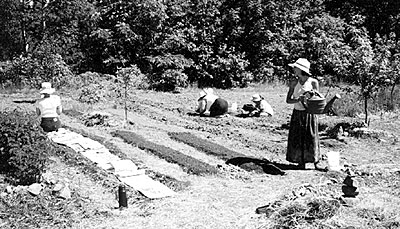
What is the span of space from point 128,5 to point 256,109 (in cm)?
821

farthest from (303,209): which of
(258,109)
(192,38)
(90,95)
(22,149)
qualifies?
(192,38)

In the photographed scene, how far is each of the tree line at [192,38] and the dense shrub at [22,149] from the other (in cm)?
1022

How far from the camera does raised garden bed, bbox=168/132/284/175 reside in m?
7.83

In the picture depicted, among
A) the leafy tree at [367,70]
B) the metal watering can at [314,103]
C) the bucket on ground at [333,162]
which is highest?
the leafy tree at [367,70]

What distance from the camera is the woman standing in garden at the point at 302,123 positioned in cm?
764

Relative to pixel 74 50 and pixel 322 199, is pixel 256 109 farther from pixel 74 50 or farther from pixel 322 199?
pixel 74 50

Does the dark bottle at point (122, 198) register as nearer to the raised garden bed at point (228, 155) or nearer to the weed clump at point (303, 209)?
the weed clump at point (303, 209)

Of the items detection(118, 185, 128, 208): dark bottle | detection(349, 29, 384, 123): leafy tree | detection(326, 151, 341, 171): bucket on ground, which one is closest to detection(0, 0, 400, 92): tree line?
detection(349, 29, 384, 123): leafy tree

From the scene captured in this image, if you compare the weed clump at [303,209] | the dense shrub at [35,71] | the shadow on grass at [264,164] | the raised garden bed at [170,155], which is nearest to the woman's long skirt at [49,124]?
the raised garden bed at [170,155]

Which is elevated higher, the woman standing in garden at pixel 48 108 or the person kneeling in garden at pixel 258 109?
the woman standing in garden at pixel 48 108

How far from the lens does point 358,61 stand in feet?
34.2

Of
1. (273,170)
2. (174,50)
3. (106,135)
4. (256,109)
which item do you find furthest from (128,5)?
(273,170)

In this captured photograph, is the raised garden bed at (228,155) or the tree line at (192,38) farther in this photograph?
the tree line at (192,38)

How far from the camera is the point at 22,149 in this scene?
6734 mm
